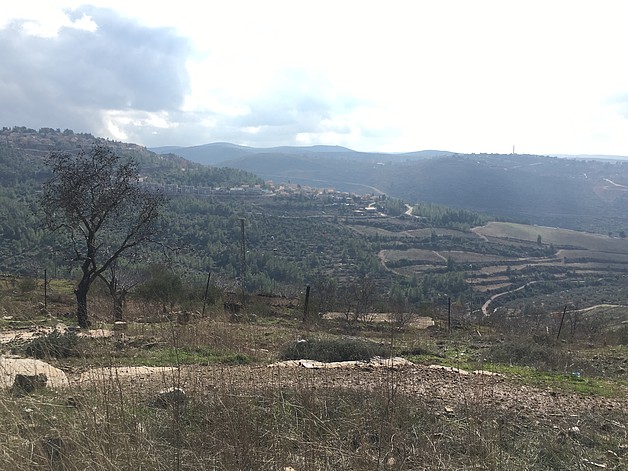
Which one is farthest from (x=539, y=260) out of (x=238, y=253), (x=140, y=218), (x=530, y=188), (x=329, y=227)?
(x=530, y=188)

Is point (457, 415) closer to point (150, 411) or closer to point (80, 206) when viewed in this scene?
point (150, 411)

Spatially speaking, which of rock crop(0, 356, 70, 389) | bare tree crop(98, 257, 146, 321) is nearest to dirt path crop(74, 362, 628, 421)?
rock crop(0, 356, 70, 389)

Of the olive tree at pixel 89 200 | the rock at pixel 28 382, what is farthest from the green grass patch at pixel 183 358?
the olive tree at pixel 89 200

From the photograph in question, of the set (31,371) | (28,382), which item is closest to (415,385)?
(28,382)

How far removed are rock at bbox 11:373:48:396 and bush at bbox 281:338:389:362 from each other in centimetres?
449

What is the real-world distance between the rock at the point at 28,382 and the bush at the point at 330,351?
4492 mm

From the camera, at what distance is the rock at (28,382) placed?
448 centimetres

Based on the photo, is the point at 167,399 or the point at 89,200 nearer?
the point at 167,399

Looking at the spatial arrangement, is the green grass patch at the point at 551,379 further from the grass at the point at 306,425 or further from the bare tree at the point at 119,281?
the bare tree at the point at 119,281

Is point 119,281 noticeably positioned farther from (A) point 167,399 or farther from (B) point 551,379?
(B) point 551,379

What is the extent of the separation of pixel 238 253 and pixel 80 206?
46.4 meters

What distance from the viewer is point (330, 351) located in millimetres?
A: 8812

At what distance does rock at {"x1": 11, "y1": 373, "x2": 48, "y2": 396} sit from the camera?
4479mm

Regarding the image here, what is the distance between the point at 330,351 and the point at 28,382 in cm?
526
